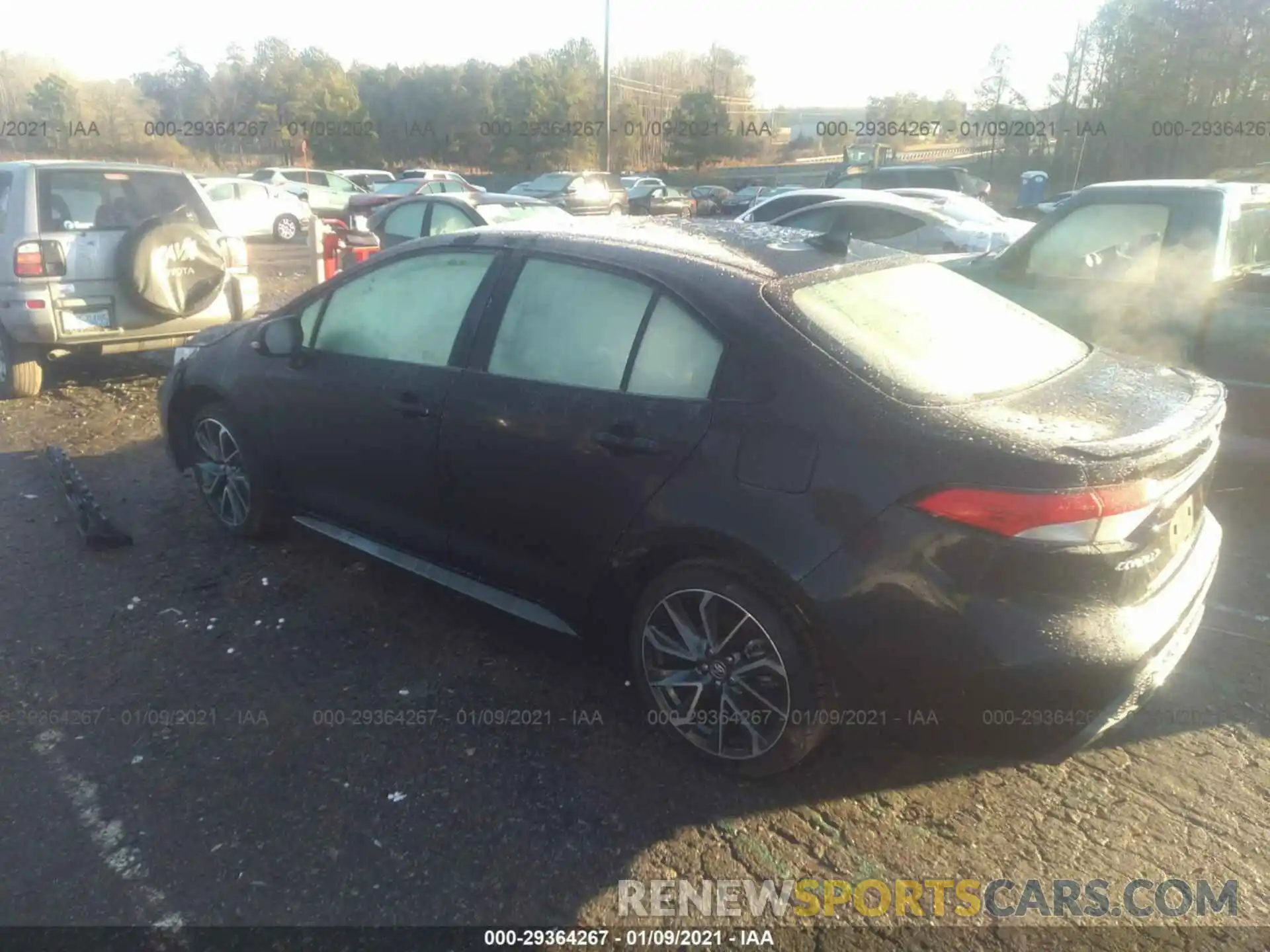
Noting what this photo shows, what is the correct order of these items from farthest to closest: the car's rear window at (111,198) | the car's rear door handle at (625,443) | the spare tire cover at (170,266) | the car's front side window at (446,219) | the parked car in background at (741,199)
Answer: the parked car in background at (741,199) < the car's front side window at (446,219) < the car's rear window at (111,198) < the spare tire cover at (170,266) < the car's rear door handle at (625,443)

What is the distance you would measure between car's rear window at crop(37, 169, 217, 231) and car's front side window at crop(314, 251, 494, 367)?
154 inches

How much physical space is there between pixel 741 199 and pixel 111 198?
2625 centimetres

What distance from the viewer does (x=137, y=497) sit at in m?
5.21

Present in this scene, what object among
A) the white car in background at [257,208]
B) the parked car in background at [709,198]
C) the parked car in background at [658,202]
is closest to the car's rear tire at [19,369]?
the white car in background at [257,208]

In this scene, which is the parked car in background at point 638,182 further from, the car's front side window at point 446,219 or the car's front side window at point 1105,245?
the car's front side window at point 1105,245

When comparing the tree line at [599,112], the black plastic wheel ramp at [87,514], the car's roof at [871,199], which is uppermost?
the tree line at [599,112]

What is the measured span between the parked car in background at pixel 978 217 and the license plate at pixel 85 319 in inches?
341

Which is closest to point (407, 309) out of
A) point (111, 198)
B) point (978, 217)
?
point (111, 198)

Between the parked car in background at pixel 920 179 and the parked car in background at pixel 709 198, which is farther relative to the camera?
the parked car in background at pixel 709 198

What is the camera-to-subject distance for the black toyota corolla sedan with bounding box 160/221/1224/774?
7.70 feet

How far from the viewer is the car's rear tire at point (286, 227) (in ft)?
66.3

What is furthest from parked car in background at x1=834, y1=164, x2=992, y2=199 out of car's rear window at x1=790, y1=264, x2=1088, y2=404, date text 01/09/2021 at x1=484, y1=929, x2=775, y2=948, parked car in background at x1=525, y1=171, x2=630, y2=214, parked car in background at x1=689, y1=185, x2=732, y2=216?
date text 01/09/2021 at x1=484, y1=929, x2=775, y2=948

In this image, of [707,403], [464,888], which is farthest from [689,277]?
[464,888]

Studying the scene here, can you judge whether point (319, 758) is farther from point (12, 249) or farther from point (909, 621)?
point (12, 249)
